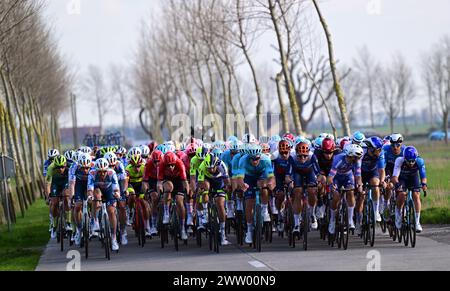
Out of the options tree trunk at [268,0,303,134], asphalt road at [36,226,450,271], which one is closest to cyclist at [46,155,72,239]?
asphalt road at [36,226,450,271]

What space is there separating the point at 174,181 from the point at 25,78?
31.9m

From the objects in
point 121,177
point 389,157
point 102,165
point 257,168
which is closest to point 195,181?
point 121,177

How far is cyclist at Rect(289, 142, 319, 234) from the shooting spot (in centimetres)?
1870

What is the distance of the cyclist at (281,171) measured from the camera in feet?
63.3

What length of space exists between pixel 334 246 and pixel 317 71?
54.6 meters

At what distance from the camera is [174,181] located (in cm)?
2005

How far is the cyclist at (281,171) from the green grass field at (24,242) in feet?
15.9

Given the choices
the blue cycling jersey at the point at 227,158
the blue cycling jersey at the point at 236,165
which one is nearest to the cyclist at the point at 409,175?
the blue cycling jersey at the point at 236,165

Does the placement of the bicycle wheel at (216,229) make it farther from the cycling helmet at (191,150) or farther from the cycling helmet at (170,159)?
the cycling helmet at (191,150)

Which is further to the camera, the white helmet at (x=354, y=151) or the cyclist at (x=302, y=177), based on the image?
the cyclist at (x=302, y=177)

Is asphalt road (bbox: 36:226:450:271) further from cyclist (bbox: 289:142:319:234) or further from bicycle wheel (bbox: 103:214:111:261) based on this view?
cyclist (bbox: 289:142:319:234)

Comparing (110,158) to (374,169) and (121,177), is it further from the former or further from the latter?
(374,169)

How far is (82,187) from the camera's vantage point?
64.7 feet
